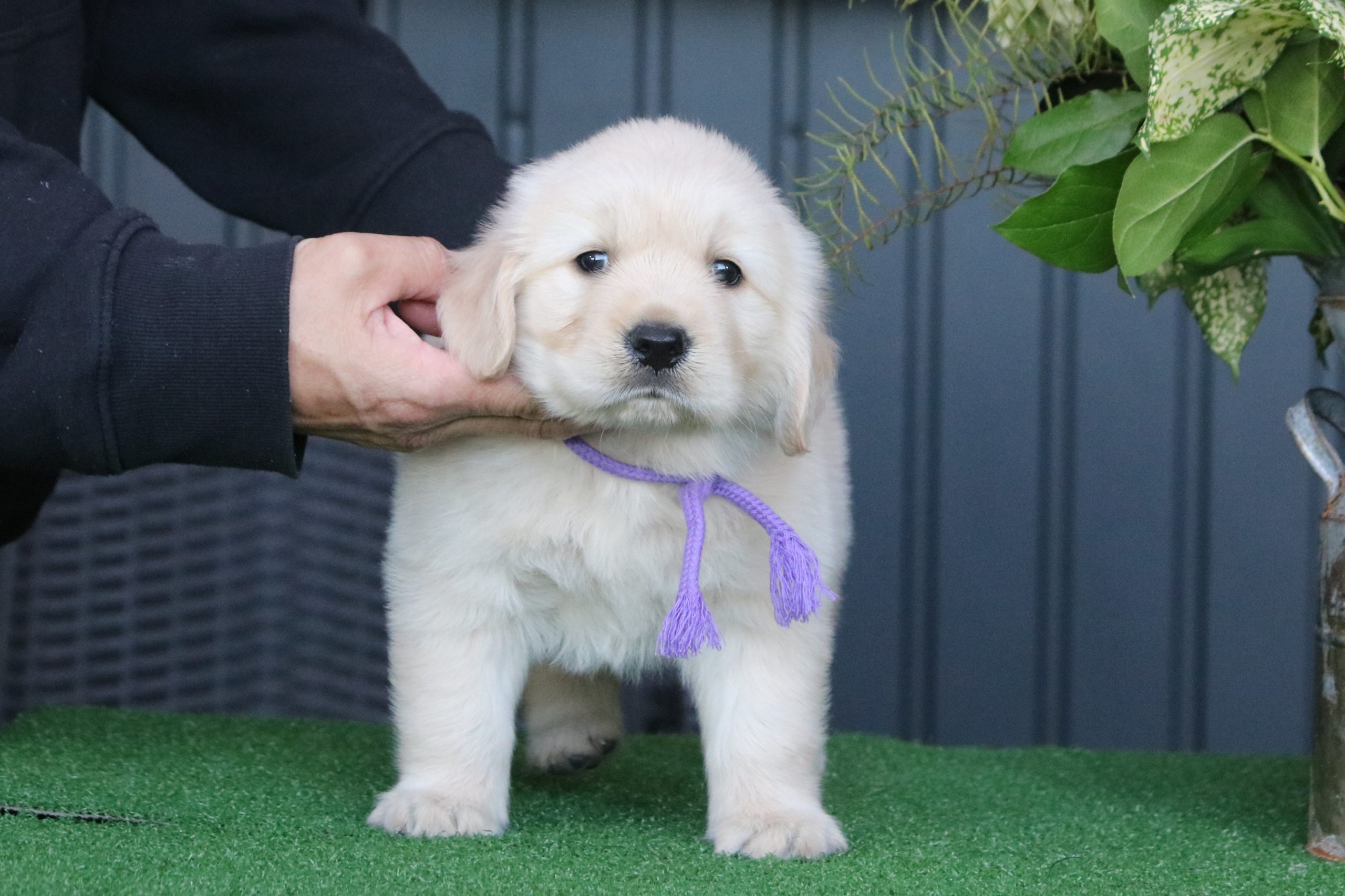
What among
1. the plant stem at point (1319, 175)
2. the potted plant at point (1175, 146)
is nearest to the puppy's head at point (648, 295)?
the potted plant at point (1175, 146)

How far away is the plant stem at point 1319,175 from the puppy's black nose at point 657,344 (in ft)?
2.10

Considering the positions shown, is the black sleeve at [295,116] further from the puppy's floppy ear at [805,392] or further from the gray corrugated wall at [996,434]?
the gray corrugated wall at [996,434]

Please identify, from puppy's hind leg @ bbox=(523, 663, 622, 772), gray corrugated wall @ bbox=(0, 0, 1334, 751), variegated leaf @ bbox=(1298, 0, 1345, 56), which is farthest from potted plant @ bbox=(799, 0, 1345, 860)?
gray corrugated wall @ bbox=(0, 0, 1334, 751)

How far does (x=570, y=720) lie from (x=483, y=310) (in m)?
0.72

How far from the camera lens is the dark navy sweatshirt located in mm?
1687

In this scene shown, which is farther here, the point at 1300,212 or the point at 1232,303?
the point at 1232,303

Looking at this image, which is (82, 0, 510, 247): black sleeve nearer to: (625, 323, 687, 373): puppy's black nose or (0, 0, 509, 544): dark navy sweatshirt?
(0, 0, 509, 544): dark navy sweatshirt

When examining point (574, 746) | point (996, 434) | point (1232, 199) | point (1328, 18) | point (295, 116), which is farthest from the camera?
point (996, 434)

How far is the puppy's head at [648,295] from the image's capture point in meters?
1.64

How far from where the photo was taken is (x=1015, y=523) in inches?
151

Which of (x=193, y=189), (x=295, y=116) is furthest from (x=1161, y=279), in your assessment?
(x=193, y=189)

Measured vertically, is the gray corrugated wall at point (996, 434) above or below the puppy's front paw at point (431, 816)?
above

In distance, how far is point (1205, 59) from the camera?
4.94ft

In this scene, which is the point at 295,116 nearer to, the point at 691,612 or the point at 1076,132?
the point at 691,612
